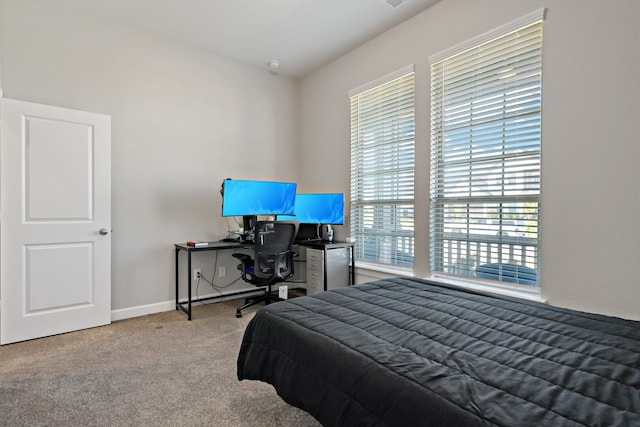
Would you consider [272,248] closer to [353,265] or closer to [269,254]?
[269,254]

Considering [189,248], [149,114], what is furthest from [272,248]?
[149,114]

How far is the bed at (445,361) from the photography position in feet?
2.87

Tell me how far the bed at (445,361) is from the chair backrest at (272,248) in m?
1.65

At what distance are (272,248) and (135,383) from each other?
1.65 m

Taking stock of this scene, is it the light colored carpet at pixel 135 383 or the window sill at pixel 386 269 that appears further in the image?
the window sill at pixel 386 269

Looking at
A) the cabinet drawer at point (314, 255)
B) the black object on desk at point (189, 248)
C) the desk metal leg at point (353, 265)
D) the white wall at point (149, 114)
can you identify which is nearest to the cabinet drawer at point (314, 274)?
the cabinet drawer at point (314, 255)

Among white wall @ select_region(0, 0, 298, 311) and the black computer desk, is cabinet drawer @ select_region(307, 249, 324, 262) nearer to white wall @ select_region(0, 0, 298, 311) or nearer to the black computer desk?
the black computer desk

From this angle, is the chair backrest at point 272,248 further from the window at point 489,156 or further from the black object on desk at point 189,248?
the window at point 489,156

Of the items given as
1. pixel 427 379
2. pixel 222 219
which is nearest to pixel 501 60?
pixel 427 379

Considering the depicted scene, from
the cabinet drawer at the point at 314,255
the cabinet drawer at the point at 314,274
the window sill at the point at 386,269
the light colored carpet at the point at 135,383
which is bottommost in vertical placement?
the light colored carpet at the point at 135,383

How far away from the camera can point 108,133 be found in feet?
10.4

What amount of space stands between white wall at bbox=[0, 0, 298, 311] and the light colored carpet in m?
0.76

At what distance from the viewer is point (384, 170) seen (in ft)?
11.9

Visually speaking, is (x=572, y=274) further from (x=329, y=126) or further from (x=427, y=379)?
(x=329, y=126)
